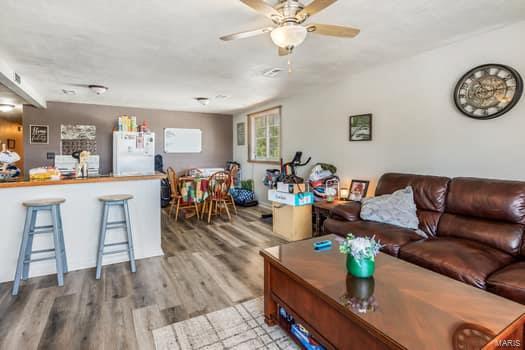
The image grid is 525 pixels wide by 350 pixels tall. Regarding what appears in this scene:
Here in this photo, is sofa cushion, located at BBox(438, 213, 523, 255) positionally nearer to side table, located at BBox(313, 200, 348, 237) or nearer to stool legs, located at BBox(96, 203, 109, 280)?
side table, located at BBox(313, 200, 348, 237)

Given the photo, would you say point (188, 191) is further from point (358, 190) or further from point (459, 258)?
point (459, 258)

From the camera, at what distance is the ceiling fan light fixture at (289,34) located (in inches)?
71.7

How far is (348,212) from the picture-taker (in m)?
3.03

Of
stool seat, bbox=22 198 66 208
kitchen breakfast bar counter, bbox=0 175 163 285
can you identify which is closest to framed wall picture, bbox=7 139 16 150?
kitchen breakfast bar counter, bbox=0 175 163 285

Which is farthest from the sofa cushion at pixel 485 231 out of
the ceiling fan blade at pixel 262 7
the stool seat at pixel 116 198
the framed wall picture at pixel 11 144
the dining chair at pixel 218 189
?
the framed wall picture at pixel 11 144

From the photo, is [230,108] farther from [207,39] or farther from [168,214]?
[207,39]

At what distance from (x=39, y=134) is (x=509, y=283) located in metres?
7.44

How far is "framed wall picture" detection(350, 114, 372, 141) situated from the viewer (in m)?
3.67

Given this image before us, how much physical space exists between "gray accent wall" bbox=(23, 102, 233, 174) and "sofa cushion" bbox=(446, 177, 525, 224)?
19.1 feet

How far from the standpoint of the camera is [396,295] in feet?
4.57

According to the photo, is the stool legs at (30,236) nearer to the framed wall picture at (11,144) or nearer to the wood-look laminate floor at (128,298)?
the wood-look laminate floor at (128,298)

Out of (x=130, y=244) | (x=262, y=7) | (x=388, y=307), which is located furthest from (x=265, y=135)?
(x=388, y=307)

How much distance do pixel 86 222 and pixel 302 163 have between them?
3.33m

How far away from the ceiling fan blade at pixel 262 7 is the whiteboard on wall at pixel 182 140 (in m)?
5.51
